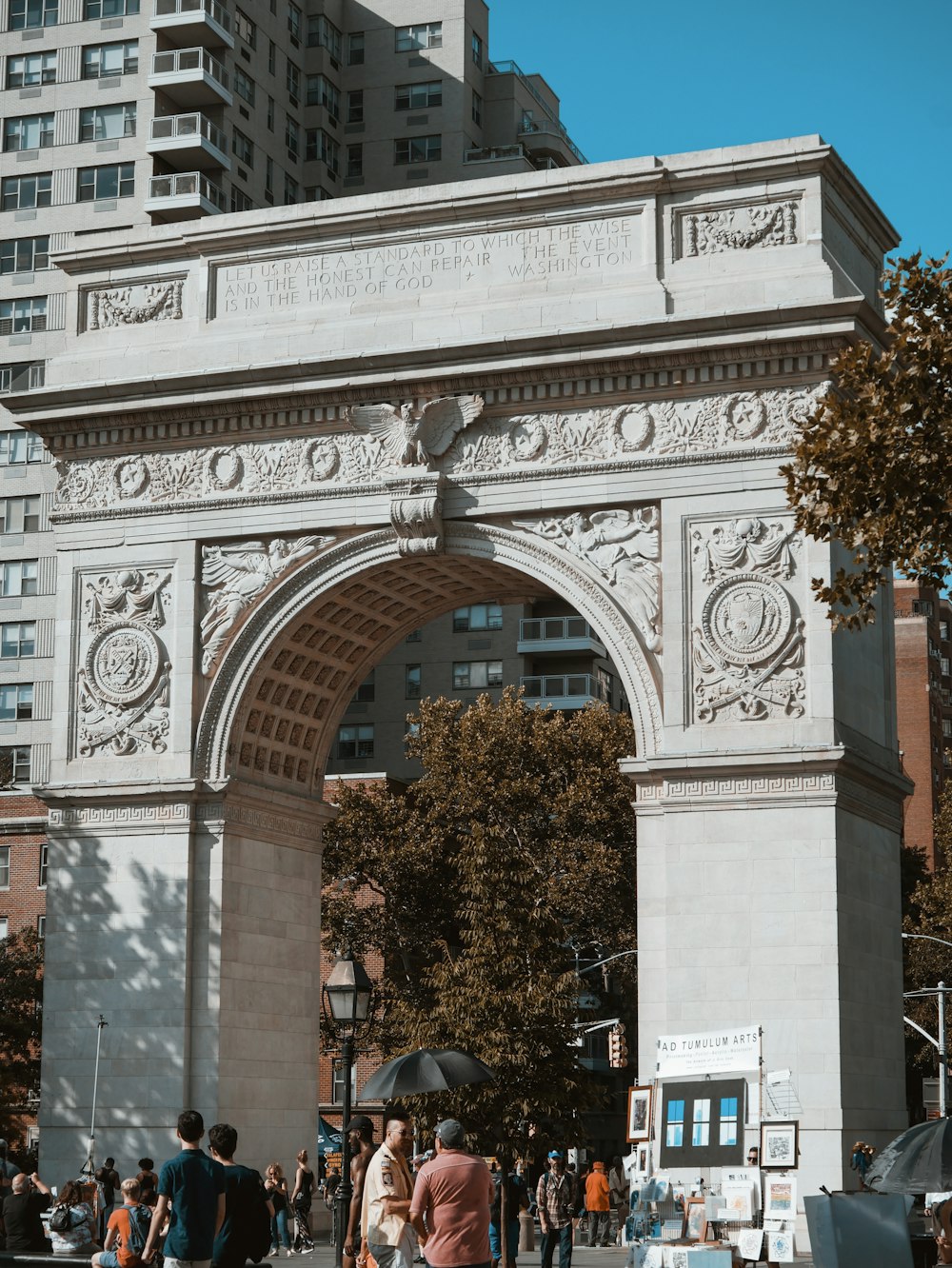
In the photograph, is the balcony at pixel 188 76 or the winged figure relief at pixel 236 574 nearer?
the winged figure relief at pixel 236 574

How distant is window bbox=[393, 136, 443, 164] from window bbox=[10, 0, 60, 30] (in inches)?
538

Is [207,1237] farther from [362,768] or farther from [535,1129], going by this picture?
[362,768]

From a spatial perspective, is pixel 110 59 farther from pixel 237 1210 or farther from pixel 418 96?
pixel 237 1210

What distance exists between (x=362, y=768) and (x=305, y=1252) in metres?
37.3

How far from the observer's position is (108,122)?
66.1 metres

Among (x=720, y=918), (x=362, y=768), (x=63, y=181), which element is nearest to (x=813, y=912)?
(x=720, y=918)

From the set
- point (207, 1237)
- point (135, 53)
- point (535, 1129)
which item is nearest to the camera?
point (207, 1237)

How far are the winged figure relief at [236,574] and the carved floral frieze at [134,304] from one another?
14.3ft

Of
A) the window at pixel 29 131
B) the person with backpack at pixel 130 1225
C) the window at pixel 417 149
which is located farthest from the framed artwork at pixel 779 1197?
the window at pixel 417 149

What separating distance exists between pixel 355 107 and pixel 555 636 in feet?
74.0

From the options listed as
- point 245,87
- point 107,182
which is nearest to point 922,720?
point 245,87

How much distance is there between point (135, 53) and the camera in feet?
217

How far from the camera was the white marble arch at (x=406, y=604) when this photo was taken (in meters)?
29.9

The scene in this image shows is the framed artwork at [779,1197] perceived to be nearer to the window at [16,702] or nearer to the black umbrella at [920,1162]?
the black umbrella at [920,1162]
